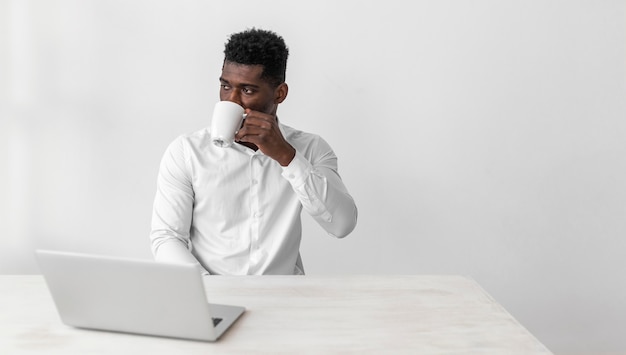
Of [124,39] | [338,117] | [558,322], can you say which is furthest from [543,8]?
[124,39]

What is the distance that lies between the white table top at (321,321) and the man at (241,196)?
42 centimetres

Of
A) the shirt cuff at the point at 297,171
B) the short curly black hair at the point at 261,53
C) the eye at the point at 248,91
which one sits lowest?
the shirt cuff at the point at 297,171

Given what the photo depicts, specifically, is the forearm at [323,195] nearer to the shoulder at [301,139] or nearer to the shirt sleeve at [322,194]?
the shirt sleeve at [322,194]

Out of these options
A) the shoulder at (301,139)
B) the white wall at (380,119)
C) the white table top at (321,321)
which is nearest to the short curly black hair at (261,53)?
the shoulder at (301,139)

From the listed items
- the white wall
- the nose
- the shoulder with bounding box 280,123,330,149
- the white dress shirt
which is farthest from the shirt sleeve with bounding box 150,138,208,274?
the white wall

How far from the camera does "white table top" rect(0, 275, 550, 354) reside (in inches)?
38.6

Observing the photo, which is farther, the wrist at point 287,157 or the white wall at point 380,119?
the white wall at point 380,119

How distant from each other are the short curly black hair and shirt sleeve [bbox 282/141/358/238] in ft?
0.93

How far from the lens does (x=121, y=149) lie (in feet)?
7.86

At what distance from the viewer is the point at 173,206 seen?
5.85ft

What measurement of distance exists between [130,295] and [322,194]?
78 centimetres

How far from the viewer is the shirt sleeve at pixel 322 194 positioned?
1657mm

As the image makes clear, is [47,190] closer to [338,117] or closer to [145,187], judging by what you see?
[145,187]

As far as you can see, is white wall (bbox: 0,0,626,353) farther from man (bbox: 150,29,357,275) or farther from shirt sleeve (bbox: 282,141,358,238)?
shirt sleeve (bbox: 282,141,358,238)
